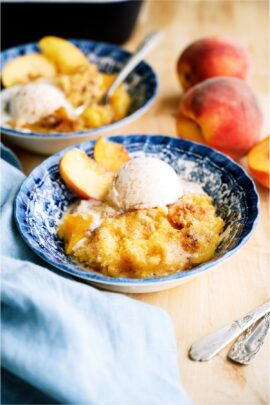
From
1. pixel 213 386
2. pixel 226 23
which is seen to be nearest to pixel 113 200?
pixel 213 386

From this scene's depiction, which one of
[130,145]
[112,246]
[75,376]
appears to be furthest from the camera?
[130,145]

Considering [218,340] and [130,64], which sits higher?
[130,64]

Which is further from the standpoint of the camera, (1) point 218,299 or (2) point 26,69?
(2) point 26,69

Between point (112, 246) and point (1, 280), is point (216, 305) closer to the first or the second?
point (112, 246)

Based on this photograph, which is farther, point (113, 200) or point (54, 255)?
point (113, 200)

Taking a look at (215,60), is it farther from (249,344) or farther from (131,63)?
(249,344)

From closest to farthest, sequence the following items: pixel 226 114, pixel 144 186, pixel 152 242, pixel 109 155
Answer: pixel 152 242, pixel 144 186, pixel 109 155, pixel 226 114

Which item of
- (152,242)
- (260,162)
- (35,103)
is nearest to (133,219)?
(152,242)
